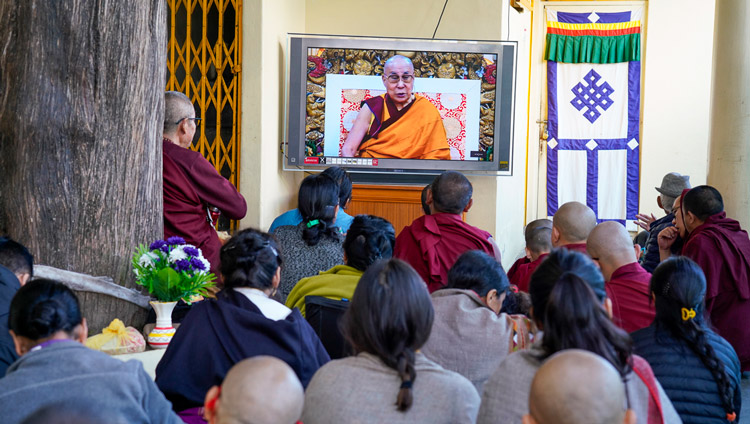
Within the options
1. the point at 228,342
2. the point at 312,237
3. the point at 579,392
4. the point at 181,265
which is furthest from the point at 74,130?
the point at 579,392

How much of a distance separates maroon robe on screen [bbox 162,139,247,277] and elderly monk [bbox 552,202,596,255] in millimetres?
1510

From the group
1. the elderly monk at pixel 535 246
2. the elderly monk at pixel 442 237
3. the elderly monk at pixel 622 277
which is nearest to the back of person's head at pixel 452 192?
the elderly monk at pixel 442 237

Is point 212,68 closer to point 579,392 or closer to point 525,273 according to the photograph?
point 525,273

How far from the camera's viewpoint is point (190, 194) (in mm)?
3584

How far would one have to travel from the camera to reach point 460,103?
6.42 meters

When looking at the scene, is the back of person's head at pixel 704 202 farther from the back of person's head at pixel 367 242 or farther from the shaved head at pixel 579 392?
the shaved head at pixel 579 392

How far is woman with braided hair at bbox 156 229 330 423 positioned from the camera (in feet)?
6.98

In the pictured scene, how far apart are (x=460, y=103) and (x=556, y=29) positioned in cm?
225

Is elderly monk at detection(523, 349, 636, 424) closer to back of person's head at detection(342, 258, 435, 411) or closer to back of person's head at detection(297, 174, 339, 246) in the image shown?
back of person's head at detection(342, 258, 435, 411)

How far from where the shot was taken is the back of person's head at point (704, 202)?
14.1 ft

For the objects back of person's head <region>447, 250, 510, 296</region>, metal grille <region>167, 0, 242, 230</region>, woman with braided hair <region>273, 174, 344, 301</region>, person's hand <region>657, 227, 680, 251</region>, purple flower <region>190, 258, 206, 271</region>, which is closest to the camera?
back of person's head <region>447, 250, 510, 296</region>

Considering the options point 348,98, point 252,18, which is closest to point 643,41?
point 348,98

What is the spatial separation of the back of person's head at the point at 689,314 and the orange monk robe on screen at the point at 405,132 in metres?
4.19

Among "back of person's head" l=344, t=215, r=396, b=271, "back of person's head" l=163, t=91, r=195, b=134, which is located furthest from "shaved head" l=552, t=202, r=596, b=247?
"back of person's head" l=163, t=91, r=195, b=134
